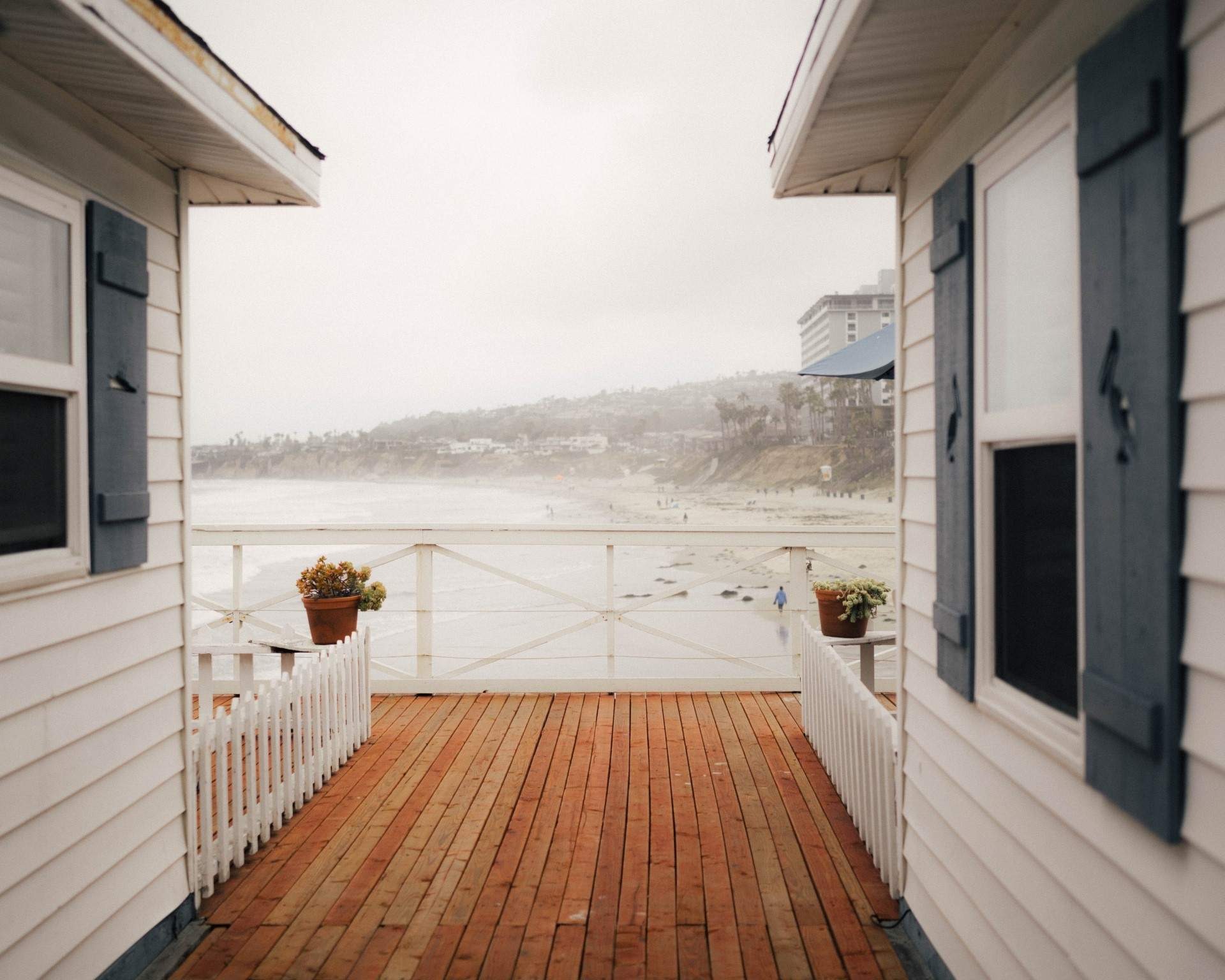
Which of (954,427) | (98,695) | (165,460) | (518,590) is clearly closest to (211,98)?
(165,460)

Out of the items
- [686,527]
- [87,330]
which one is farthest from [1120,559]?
[686,527]

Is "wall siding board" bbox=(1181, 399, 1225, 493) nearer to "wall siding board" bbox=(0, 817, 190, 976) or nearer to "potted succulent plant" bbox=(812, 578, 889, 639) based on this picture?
"wall siding board" bbox=(0, 817, 190, 976)

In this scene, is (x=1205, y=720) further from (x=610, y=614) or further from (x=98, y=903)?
(x=610, y=614)

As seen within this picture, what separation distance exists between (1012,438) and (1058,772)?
744 mm

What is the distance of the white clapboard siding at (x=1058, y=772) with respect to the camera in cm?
109

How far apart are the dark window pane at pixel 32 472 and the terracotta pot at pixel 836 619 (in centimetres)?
336

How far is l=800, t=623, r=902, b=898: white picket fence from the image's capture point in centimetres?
262

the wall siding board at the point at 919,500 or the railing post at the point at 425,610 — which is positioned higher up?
the wall siding board at the point at 919,500

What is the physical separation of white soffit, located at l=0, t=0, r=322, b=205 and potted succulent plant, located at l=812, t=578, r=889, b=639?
121 inches

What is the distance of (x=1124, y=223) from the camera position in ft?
4.14

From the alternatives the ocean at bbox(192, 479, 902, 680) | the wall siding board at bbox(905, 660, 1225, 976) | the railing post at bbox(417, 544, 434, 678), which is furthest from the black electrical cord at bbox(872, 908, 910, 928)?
the railing post at bbox(417, 544, 434, 678)

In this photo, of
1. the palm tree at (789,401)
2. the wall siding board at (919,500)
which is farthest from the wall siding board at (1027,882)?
the palm tree at (789,401)

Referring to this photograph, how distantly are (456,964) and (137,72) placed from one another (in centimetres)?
256

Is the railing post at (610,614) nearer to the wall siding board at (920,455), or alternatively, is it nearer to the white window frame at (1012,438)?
the wall siding board at (920,455)
